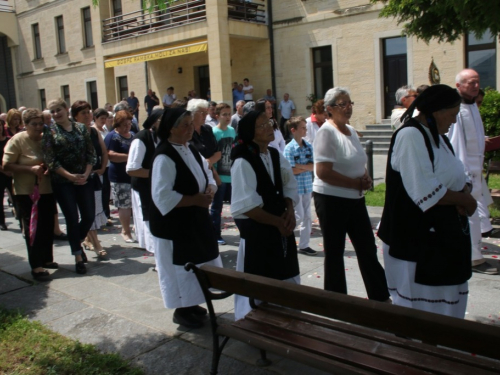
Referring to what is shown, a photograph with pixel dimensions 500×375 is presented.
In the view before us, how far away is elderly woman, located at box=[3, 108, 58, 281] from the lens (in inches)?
232

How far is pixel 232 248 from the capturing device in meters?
6.96

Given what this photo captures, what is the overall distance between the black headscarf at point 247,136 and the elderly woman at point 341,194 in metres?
0.64

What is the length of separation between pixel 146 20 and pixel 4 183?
50.2 feet

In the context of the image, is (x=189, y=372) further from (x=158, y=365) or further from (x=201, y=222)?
(x=201, y=222)

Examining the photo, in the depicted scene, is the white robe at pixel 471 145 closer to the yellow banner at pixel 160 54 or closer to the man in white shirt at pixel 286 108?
the man in white shirt at pixel 286 108

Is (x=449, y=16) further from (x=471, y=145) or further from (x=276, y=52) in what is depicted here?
(x=276, y=52)

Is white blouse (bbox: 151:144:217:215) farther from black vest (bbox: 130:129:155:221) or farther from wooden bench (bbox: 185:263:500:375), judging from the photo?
black vest (bbox: 130:129:155:221)

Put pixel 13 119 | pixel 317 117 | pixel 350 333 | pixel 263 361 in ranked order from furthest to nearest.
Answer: pixel 13 119 < pixel 317 117 < pixel 263 361 < pixel 350 333

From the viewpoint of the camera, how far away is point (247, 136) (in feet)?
12.2

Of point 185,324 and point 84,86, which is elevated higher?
point 84,86

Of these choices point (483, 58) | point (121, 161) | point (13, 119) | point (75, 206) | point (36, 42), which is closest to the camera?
point (75, 206)

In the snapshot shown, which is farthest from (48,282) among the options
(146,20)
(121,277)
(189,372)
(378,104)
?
(146,20)

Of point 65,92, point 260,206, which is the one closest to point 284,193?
point 260,206

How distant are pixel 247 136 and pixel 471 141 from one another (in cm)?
273
